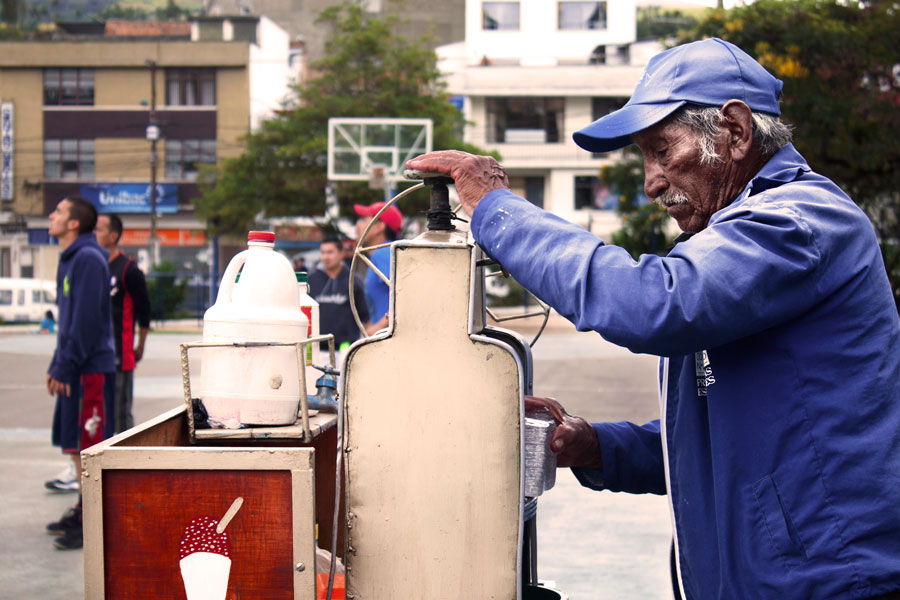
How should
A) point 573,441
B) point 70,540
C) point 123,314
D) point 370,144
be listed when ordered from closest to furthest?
point 573,441 < point 70,540 < point 123,314 < point 370,144

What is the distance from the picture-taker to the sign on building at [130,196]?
39656 mm

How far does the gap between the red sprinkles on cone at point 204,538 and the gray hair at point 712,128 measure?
111cm

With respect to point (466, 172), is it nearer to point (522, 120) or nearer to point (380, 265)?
point (380, 265)

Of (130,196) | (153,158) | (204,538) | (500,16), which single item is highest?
(500,16)

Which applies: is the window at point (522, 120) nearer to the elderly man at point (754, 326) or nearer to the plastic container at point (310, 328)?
the plastic container at point (310, 328)

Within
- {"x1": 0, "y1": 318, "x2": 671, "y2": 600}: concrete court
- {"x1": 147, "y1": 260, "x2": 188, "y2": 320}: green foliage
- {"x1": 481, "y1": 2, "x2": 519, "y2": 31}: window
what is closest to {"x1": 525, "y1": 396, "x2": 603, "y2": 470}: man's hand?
{"x1": 0, "y1": 318, "x2": 671, "y2": 600}: concrete court

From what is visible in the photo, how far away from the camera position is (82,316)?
5.48 meters

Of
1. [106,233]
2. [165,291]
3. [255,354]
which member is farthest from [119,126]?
[255,354]

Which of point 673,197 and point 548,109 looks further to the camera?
point 548,109

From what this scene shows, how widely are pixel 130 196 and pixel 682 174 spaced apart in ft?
134

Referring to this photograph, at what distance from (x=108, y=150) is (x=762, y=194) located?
42.0 m

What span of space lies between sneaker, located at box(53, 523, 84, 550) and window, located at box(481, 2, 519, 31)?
133ft

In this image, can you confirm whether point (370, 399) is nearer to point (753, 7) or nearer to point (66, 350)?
point (66, 350)

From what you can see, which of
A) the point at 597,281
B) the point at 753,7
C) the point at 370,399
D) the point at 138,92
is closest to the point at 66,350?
the point at 370,399
